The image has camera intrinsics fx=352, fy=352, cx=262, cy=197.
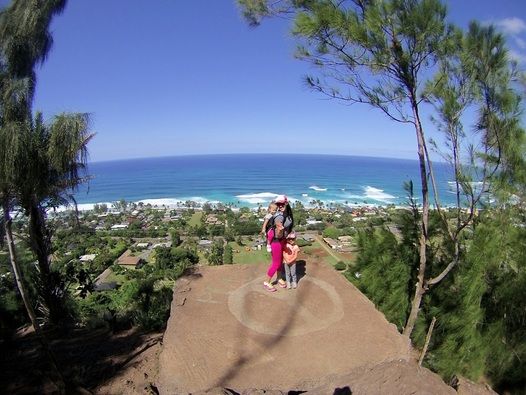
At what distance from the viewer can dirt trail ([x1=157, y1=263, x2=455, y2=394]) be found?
10.2 ft

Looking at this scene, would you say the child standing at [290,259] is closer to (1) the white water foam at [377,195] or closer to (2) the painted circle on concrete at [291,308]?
(2) the painted circle on concrete at [291,308]

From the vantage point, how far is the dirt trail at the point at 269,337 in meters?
3.11

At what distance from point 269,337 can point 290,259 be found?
134 cm

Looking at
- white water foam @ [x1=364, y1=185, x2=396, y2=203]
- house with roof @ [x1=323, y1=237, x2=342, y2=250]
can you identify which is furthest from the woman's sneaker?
white water foam @ [x1=364, y1=185, x2=396, y2=203]

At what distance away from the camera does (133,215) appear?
51.9 m

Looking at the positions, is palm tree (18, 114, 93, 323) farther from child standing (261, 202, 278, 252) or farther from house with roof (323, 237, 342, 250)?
house with roof (323, 237, 342, 250)

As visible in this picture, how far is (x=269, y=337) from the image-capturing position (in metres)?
3.70

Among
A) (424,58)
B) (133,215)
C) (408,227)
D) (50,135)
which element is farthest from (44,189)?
(133,215)

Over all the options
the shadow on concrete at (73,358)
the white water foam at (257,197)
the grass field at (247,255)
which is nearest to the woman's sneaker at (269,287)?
the shadow on concrete at (73,358)

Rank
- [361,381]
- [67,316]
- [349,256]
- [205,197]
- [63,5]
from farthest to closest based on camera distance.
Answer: [205,197]
[349,256]
[67,316]
[63,5]
[361,381]

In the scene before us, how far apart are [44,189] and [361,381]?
388cm

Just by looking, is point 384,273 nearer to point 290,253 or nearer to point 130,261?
point 290,253

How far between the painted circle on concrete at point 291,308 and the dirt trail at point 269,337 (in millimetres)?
11

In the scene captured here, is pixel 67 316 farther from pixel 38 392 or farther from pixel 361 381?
pixel 361 381
